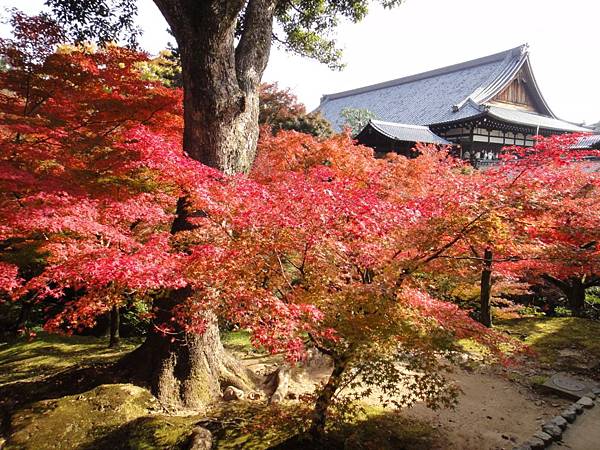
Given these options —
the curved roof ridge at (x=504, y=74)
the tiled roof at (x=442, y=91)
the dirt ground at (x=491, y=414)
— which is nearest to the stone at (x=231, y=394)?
the dirt ground at (x=491, y=414)

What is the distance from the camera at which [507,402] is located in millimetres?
6266

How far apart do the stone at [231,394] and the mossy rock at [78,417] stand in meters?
1.02

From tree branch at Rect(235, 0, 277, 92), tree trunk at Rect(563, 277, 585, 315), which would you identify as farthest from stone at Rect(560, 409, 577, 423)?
tree trunk at Rect(563, 277, 585, 315)

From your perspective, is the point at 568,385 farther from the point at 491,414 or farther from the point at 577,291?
the point at 577,291

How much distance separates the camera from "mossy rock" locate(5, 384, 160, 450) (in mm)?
4227

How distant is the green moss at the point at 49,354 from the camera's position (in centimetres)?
674

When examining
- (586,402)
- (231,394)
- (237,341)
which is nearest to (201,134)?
(231,394)

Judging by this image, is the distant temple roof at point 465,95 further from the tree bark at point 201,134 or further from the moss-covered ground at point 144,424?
the moss-covered ground at point 144,424

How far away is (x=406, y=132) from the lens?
19062mm

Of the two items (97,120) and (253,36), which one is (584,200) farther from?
(97,120)

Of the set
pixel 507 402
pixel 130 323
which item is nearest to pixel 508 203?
pixel 507 402

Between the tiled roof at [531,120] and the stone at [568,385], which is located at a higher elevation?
the tiled roof at [531,120]

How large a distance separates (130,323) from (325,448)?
25.6 ft

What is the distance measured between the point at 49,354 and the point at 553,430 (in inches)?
355
